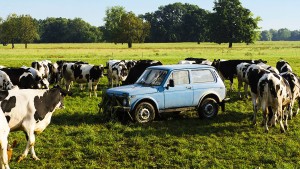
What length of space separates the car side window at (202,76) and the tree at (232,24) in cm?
7716

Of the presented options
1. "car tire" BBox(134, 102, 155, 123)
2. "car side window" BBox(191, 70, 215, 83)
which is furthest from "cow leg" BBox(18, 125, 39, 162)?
"car side window" BBox(191, 70, 215, 83)

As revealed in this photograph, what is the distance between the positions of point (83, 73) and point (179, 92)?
29.1ft

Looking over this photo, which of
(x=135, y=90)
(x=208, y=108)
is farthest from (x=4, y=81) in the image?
(x=208, y=108)

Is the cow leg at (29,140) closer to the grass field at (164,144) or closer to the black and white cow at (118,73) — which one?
the grass field at (164,144)

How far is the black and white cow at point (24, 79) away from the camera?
16.6m

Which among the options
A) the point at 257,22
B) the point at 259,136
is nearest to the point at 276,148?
the point at 259,136

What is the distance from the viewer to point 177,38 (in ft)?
413

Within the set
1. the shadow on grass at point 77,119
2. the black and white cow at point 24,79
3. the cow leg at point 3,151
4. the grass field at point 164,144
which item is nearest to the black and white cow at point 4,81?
the black and white cow at point 24,79

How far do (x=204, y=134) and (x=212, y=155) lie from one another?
7.09 ft

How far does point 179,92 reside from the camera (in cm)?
1344

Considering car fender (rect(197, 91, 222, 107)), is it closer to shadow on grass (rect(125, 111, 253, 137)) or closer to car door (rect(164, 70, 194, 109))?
car door (rect(164, 70, 194, 109))

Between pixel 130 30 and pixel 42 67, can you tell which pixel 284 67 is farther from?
pixel 130 30

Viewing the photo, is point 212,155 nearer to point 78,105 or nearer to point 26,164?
point 26,164

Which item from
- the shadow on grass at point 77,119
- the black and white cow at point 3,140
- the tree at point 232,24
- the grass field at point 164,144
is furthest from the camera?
the tree at point 232,24
